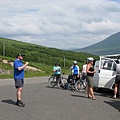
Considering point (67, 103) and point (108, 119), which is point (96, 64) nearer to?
point (67, 103)

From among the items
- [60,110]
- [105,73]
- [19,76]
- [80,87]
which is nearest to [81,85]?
[80,87]

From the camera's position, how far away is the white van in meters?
15.0

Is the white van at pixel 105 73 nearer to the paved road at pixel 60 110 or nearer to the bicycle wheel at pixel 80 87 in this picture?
the bicycle wheel at pixel 80 87

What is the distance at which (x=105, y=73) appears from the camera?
15141mm

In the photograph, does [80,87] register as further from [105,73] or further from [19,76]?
[19,76]

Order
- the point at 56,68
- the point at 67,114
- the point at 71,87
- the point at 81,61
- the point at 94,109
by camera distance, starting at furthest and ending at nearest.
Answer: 1. the point at 81,61
2. the point at 56,68
3. the point at 71,87
4. the point at 94,109
5. the point at 67,114

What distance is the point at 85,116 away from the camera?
9453 millimetres

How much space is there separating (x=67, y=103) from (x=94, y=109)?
150 centimetres

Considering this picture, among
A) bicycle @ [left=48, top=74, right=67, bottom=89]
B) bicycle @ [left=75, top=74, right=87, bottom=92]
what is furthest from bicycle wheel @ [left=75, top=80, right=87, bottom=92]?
bicycle @ [left=48, top=74, right=67, bottom=89]

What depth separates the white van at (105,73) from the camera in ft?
49.3

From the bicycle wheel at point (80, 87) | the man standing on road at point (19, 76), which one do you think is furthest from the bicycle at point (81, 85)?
the man standing on road at point (19, 76)

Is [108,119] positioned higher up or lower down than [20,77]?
lower down

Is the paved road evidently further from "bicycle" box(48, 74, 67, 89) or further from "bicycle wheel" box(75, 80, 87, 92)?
"bicycle" box(48, 74, 67, 89)

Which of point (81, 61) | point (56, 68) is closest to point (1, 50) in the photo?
point (81, 61)
